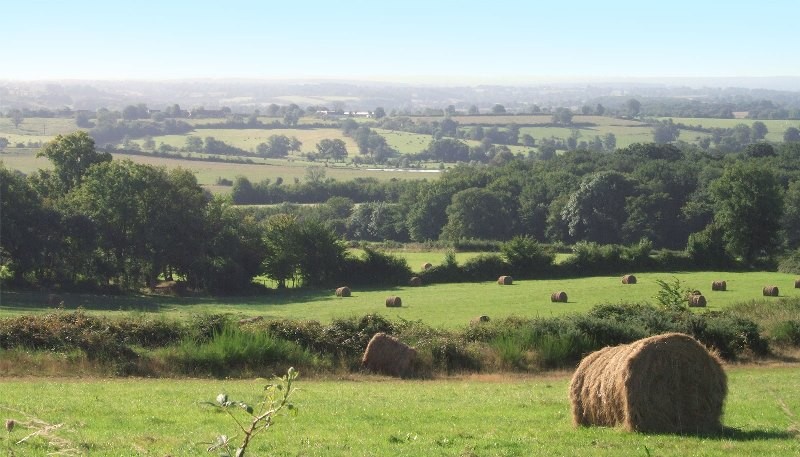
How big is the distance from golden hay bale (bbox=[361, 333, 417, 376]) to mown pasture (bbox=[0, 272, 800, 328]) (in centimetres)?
1560

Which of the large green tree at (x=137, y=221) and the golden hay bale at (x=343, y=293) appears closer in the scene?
the golden hay bale at (x=343, y=293)

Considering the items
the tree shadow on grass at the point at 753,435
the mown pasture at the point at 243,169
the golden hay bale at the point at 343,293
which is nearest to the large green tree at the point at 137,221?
the golden hay bale at the point at 343,293

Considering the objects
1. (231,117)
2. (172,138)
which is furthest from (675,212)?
(231,117)

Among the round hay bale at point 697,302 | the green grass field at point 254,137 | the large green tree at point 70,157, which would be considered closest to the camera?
the round hay bale at point 697,302

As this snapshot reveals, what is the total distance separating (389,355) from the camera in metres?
24.9

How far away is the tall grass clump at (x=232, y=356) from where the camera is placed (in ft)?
77.0

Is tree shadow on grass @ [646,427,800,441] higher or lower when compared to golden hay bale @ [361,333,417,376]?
higher

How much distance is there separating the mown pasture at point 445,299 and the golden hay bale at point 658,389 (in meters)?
25.9

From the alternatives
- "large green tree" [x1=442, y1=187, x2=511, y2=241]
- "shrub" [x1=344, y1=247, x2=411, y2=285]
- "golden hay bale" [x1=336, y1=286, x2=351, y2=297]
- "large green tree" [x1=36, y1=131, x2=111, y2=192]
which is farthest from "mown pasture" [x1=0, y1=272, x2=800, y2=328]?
"large green tree" [x1=442, y1=187, x2=511, y2=241]

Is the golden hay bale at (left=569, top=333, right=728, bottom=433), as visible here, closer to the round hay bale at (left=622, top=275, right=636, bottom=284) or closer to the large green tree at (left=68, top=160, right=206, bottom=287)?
the round hay bale at (left=622, top=275, right=636, bottom=284)

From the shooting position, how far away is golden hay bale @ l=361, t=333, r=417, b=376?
24891 millimetres

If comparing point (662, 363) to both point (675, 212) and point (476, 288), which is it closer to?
point (476, 288)

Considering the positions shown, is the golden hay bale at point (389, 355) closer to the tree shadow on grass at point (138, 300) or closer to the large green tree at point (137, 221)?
the tree shadow on grass at point (138, 300)

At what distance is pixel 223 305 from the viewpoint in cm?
5325
